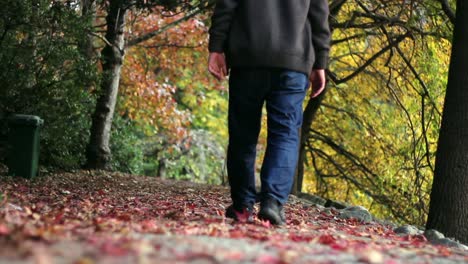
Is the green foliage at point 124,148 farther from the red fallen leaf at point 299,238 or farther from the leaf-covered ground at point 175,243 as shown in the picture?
the red fallen leaf at point 299,238

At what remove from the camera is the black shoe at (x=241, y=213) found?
5295 mm

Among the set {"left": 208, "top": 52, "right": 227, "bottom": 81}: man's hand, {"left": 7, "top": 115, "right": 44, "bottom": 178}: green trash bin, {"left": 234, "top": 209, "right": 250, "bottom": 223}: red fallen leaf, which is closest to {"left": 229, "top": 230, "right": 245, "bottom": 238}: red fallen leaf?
{"left": 234, "top": 209, "right": 250, "bottom": 223}: red fallen leaf

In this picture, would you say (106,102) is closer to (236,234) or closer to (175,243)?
(236,234)

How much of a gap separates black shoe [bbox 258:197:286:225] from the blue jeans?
0.04 metres

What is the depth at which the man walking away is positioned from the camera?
17.3 ft

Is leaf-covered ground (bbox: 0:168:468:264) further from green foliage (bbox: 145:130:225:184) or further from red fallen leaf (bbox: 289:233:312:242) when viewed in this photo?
green foliage (bbox: 145:130:225:184)

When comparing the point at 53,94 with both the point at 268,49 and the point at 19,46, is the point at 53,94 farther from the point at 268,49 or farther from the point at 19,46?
the point at 268,49

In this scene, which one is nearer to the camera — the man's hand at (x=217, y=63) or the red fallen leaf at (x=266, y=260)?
the red fallen leaf at (x=266, y=260)

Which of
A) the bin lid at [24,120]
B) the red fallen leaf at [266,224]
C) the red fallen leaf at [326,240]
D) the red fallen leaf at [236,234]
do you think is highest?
the bin lid at [24,120]

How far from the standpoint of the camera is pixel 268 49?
523cm

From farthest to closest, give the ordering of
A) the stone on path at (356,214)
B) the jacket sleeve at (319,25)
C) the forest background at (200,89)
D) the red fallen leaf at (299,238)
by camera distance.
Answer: the forest background at (200,89) → the stone on path at (356,214) → the jacket sleeve at (319,25) → the red fallen leaf at (299,238)

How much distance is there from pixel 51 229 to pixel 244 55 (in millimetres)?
2170

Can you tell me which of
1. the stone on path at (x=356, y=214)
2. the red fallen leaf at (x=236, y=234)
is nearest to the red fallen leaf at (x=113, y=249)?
the red fallen leaf at (x=236, y=234)

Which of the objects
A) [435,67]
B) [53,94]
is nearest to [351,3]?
[435,67]
